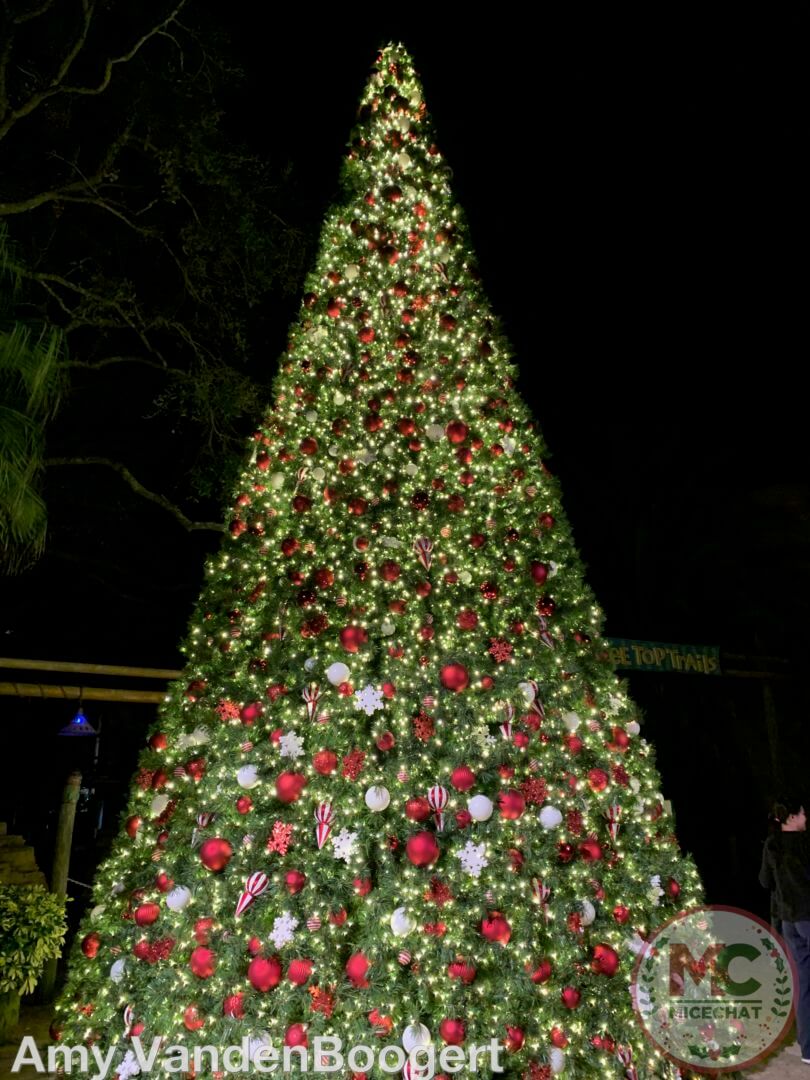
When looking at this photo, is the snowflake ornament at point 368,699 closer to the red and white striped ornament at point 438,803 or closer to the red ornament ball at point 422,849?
the red and white striped ornament at point 438,803

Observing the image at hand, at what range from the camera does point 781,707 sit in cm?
1034

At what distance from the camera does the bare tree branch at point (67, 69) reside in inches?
174

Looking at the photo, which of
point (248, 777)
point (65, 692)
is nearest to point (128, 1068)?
point (248, 777)

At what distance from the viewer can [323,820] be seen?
2291mm

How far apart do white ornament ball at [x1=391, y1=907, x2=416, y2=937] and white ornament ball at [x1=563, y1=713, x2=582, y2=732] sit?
37.5 inches

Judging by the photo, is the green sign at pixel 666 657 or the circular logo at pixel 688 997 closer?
the circular logo at pixel 688 997

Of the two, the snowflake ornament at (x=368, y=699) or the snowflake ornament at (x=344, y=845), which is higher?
the snowflake ornament at (x=368, y=699)

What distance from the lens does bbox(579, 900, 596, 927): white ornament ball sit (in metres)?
2.37

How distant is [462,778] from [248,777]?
757 mm

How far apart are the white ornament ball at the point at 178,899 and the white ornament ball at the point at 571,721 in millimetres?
1511

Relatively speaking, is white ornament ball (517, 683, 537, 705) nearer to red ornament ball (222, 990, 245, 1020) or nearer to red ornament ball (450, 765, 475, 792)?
red ornament ball (450, 765, 475, 792)

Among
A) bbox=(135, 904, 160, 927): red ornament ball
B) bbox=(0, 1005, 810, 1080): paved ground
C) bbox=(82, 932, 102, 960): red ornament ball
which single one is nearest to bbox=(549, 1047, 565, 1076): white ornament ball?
bbox=(135, 904, 160, 927): red ornament ball

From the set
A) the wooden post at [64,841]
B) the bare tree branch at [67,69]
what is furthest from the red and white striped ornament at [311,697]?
the bare tree branch at [67,69]

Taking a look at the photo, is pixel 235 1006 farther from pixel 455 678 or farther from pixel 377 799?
pixel 455 678
